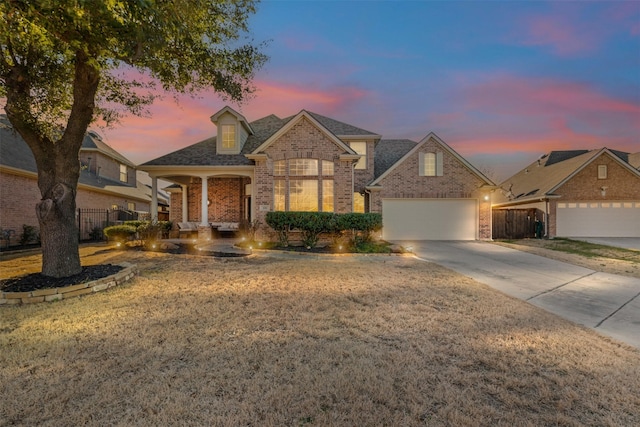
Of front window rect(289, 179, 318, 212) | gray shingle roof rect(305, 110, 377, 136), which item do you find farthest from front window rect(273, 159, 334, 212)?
gray shingle roof rect(305, 110, 377, 136)

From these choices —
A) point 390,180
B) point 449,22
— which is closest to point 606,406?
point 390,180

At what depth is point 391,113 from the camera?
70.2 feet

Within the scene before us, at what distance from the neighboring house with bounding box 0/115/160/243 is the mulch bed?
4.56 metres

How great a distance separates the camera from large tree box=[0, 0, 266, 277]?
527 cm

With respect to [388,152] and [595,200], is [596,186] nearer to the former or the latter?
[595,200]

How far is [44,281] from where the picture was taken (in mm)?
6172

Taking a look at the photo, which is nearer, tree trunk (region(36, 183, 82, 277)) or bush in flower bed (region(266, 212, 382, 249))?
tree trunk (region(36, 183, 82, 277))

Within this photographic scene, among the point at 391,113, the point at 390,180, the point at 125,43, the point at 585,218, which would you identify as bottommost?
the point at 585,218

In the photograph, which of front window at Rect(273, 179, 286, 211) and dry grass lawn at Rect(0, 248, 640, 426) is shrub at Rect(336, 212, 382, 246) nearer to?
front window at Rect(273, 179, 286, 211)

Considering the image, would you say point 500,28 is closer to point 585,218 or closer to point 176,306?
point 585,218

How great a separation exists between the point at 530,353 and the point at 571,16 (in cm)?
1517

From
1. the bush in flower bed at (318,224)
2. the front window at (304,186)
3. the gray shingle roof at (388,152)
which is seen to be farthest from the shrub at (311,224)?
the gray shingle roof at (388,152)

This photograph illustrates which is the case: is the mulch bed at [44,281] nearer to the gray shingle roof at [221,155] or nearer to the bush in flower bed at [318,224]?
the bush in flower bed at [318,224]

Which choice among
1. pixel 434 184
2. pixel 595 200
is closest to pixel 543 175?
pixel 595 200
